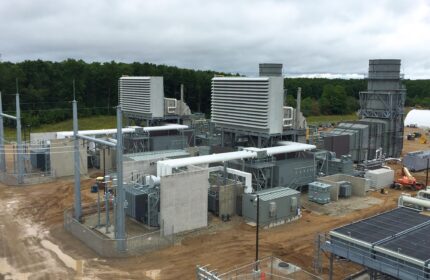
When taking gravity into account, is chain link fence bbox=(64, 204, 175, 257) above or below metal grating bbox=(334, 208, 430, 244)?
below

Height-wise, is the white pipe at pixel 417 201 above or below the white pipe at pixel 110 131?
below

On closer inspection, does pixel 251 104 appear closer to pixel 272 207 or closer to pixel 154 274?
pixel 272 207

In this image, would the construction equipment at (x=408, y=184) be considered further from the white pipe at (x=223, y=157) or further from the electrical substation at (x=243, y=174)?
the white pipe at (x=223, y=157)

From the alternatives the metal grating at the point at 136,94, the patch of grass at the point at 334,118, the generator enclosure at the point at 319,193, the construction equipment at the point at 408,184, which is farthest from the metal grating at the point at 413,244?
the patch of grass at the point at 334,118

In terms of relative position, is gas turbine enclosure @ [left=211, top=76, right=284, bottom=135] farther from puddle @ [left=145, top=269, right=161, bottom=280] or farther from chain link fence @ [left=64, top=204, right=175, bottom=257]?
puddle @ [left=145, top=269, right=161, bottom=280]

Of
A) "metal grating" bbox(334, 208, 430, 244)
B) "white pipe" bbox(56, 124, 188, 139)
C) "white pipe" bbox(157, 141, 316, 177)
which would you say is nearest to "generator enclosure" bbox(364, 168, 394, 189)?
"white pipe" bbox(157, 141, 316, 177)

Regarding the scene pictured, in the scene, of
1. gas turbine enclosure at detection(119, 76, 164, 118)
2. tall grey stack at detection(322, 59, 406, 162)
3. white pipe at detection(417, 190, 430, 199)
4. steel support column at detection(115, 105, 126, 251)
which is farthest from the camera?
gas turbine enclosure at detection(119, 76, 164, 118)
